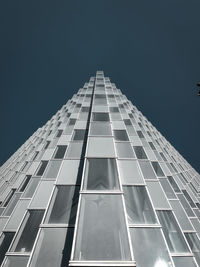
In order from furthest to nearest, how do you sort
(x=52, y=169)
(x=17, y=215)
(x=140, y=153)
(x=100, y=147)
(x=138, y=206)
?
1. (x=140, y=153)
2. (x=52, y=169)
3. (x=100, y=147)
4. (x=17, y=215)
5. (x=138, y=206)

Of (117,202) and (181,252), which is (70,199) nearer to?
(117,202)

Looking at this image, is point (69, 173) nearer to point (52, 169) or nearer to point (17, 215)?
point (52, 169)

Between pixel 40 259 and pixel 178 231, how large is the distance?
17.9 feet

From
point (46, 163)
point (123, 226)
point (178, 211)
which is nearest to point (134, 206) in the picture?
point (123, 226)

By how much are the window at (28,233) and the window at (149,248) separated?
3803 millimetres

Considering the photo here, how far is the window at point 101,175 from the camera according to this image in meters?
6.02

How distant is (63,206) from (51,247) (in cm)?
145

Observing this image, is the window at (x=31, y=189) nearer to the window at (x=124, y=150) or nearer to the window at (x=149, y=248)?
the window at (x=124, y=150)

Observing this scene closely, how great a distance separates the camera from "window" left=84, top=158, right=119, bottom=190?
6.02 metres

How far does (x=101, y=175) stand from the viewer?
6566mm

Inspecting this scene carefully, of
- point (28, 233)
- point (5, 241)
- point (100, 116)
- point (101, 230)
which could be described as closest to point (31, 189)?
point (5, 241)

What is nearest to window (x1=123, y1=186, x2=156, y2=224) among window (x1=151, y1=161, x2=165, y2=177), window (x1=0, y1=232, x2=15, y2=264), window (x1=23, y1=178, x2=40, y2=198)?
window (x1=151, y1=161, x2=165, y2=177)

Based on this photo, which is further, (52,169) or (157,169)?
(157,169)

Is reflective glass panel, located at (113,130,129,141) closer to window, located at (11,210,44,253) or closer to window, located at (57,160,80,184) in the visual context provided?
window, located at (57,160,80,184)
